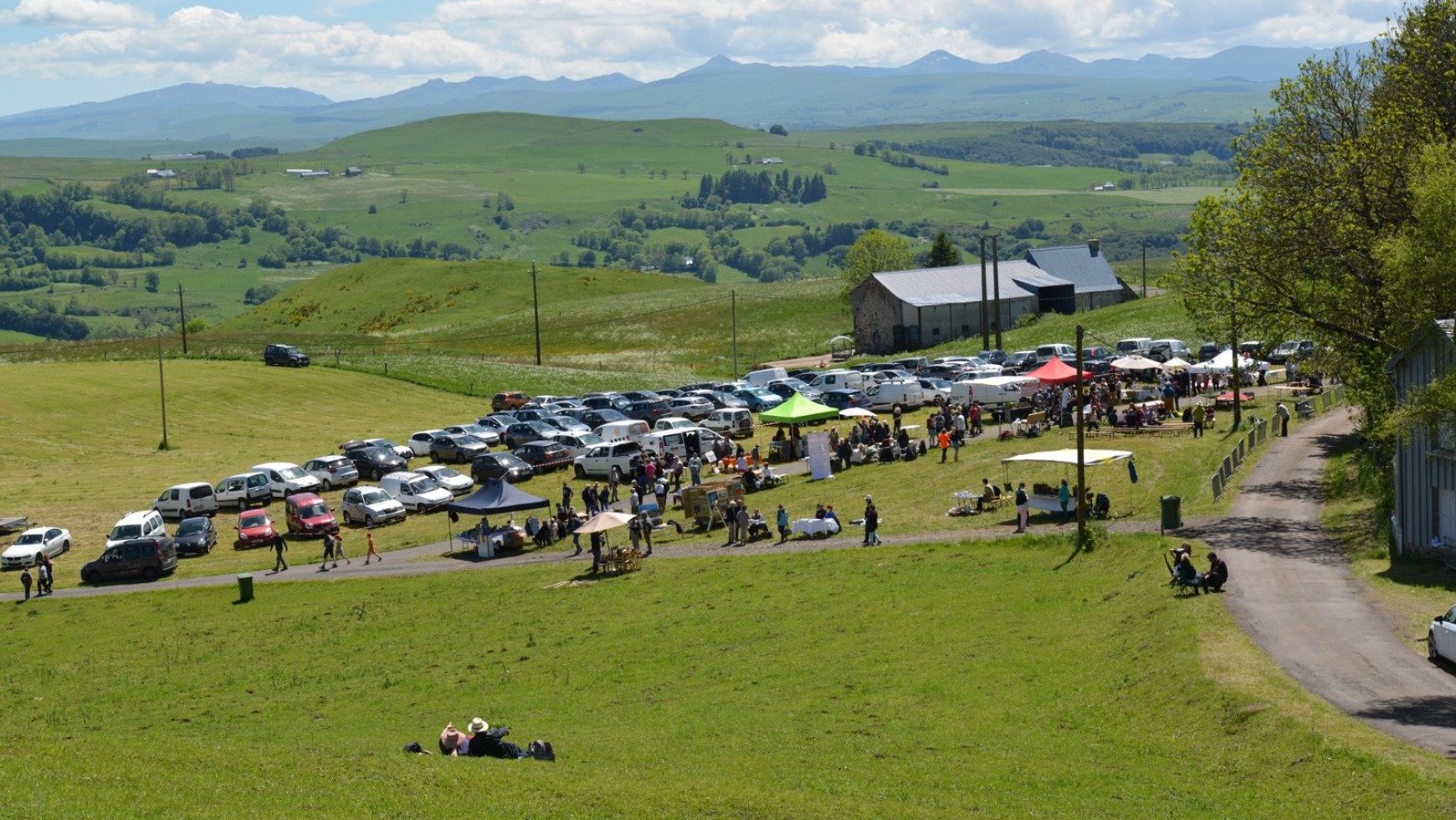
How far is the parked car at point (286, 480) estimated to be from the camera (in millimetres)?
59281

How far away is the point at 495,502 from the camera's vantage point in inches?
1938

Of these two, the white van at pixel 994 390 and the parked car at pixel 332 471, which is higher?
the white van at pixel 994 390

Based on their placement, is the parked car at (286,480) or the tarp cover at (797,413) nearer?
the parked car at (286,480)

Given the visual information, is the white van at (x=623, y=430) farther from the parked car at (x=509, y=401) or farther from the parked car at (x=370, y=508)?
the parked car at (x=509, y=401)

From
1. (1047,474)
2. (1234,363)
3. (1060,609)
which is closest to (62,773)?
(1060,609)

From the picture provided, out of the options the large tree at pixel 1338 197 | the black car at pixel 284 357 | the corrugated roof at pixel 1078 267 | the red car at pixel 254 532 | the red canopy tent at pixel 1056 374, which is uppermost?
the large tree at pixel 1338 197

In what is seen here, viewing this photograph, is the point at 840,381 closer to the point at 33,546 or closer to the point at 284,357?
the point at 33,546

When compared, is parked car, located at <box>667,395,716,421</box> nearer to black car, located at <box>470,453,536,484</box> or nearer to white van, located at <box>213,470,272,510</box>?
black car, located at <box>470,453,536,484</box>

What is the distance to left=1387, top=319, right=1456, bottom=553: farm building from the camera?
33719 mm

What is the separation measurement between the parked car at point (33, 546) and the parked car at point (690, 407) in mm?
28626

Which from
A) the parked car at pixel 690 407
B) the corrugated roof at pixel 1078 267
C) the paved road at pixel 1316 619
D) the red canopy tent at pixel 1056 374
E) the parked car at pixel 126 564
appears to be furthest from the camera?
the corrugated roof at pixel 1078 267

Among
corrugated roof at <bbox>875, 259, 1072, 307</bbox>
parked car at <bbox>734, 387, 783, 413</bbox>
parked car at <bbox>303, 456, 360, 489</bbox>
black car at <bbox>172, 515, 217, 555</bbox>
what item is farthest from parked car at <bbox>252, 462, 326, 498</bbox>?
corrugated roof at <bbox>875, 259, 1072, 307</bbox>

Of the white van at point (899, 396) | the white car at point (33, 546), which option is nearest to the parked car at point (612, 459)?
the white van at point (899, 396)

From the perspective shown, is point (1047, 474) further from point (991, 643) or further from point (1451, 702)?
point (1451, 702)
